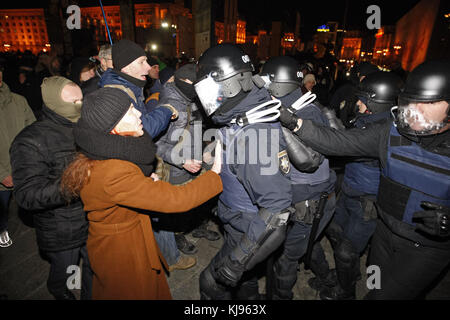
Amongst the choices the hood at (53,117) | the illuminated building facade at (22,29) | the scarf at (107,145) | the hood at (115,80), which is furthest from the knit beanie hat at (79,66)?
the illuminated building facade at (22,29)

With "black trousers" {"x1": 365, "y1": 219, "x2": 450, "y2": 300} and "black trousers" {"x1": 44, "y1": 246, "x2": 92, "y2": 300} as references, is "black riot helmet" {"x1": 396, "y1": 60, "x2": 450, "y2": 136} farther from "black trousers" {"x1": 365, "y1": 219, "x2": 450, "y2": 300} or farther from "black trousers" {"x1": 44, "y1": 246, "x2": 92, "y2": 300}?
"black trousers" {"x1": 44, "y1": 246, "x2": 92, "y2": 300}

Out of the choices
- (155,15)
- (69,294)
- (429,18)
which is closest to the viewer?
(69,294)

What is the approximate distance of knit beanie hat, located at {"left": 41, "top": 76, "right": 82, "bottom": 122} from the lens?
2.29 metres

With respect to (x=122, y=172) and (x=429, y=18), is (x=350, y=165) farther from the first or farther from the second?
(x=429, y=18)

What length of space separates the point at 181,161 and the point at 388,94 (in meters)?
2.91

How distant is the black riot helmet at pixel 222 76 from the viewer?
2.00m

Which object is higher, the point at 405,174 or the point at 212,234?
the point at 405,174

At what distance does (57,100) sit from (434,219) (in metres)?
3.52

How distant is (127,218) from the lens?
199cm

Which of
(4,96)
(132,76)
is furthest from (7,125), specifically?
(132,76)

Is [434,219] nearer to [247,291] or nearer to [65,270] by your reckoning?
[247,291]

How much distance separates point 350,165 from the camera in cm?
317

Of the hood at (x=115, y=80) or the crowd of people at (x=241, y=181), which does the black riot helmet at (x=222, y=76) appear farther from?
the hood at (x=115, y=80)
